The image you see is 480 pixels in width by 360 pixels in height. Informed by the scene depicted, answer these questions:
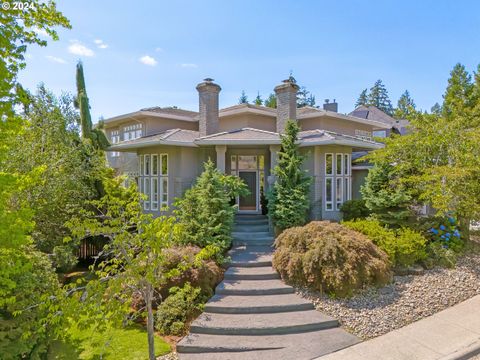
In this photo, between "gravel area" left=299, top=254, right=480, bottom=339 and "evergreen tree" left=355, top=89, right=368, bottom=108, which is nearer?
"gravel area" left=299, top=254, right=480, bottom=339

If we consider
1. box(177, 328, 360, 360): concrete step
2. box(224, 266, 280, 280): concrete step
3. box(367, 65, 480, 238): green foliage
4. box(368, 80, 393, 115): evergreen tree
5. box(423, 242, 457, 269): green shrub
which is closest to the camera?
box(177, 328, 360, 360): concrete step

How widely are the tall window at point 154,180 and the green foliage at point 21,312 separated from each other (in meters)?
7.74

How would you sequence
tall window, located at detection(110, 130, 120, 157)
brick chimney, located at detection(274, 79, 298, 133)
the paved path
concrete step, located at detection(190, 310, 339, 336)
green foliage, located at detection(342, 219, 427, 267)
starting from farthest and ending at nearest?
tall window, located at detection(110, 130, 120, 157)
brick chimney, located at detection(274, 79, 298, 133)
green foliage, located at detection(342, 219, 427, 267)
concrete step, located at detection(190, 310, 339, 336)
the paved path

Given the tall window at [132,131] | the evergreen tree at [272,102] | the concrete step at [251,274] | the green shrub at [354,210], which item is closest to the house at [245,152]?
the green shrub at [354,210]

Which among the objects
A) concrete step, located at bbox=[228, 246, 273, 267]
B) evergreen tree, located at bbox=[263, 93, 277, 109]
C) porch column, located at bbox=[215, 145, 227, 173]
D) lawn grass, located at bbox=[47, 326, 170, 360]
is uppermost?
evergreen tree, located at bbox=[263, 93, 277, 109]

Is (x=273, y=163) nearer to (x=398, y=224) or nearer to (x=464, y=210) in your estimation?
(x=398, y=224)

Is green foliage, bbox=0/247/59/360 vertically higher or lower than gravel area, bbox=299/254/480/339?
higher

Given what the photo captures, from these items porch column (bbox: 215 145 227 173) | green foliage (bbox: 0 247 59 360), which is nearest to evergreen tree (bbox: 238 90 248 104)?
porch column (bbox: 215 145 227 173)

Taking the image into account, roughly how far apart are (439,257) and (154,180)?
1150cm

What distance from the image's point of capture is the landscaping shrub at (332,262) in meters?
7.52

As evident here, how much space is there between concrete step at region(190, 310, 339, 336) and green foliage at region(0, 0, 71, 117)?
5.48m

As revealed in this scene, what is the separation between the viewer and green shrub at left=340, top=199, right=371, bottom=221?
41.0 feet

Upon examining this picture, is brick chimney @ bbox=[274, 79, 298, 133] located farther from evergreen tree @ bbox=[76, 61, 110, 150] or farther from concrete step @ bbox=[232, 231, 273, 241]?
evergreen tree @ bbox=[76, 61, 110, 150]

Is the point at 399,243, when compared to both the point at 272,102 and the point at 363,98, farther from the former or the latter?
the point at 363,98
